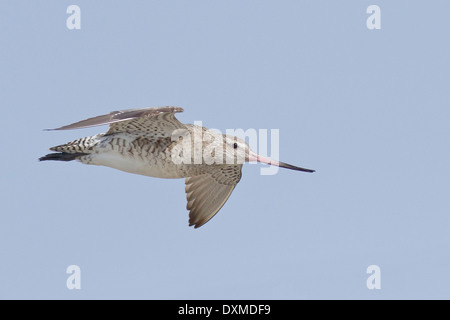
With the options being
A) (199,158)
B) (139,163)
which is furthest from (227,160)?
(139,163)

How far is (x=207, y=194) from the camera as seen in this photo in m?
11.3

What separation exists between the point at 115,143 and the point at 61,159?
68 cm

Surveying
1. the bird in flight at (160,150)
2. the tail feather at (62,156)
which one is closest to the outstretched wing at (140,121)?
the bird in flight at (160,150)

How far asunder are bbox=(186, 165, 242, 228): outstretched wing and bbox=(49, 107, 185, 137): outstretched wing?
2.90 feet

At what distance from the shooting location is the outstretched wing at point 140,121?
9.81 metres

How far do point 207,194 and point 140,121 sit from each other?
53.4 inches

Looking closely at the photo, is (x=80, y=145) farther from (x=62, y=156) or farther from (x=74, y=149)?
(x=62, y=156)

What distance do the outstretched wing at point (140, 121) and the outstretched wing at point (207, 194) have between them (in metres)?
0.88

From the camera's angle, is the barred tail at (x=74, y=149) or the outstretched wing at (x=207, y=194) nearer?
the barred tail at (x=74, y=149)

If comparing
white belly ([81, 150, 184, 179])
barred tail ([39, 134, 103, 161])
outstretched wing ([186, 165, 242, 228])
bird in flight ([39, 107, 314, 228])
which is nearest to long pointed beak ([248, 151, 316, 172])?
bird in flight ([39, 107, 314, 228])

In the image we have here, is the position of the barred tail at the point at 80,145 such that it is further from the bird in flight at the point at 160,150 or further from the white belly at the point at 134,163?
the white belly at the point at 134,163

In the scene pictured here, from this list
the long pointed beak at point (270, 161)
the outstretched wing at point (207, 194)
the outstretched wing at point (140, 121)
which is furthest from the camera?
the outstretched wing at point (207, 194)

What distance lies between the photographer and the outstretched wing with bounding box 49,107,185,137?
32.2 ft

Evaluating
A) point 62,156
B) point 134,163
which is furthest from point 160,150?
point 62,156
